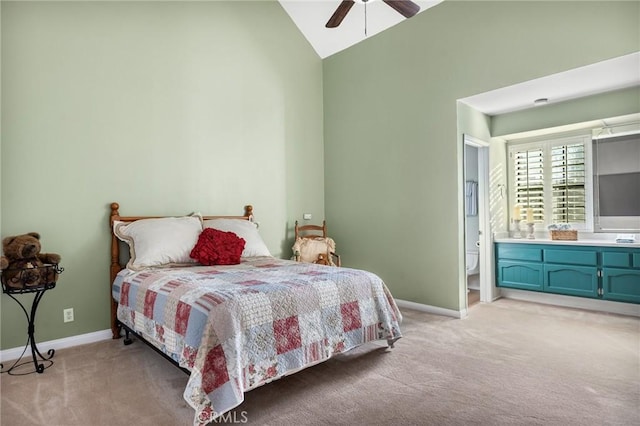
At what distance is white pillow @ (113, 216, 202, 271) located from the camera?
122 inches

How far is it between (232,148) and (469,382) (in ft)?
10.7

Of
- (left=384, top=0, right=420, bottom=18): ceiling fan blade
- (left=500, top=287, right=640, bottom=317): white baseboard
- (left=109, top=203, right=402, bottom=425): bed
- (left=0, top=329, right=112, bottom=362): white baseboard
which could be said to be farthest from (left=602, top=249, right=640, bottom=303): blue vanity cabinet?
(left=0, top=329, right=112, bottom=362): white baseboard

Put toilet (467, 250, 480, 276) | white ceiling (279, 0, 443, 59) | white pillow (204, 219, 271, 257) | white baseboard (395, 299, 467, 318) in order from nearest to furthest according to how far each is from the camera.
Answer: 1. white pillow (204, 219, 271, 257)
2. white baseboard (395, 299, 467, 318)
3. white ceiling (279, 0, 443, 59)
4. toilet (467, 250, 480, 276)

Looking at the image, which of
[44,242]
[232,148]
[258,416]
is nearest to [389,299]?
[258,416]

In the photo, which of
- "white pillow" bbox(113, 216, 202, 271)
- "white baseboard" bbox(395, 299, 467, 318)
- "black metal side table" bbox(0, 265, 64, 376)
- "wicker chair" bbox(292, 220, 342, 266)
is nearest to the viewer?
"black metal side table" bbox(0, 265, 64, 376)

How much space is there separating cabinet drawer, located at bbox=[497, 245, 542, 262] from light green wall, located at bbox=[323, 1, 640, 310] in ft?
3.56

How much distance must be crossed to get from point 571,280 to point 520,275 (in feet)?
1.71

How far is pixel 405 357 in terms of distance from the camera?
9.20 feet

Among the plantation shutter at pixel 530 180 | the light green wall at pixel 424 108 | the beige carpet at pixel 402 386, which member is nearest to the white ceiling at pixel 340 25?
the light green wall at pixel 424 108

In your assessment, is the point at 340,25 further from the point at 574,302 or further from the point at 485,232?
the point at 574,302

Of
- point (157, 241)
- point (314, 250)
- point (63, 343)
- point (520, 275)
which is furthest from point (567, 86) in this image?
point (63, 343)

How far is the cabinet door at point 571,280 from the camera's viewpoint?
395 centimetres

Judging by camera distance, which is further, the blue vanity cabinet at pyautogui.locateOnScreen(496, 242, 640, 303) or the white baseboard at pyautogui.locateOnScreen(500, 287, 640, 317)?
the white baseboard at pyautogui.locateOnScreen(500, 287, 640, 317)

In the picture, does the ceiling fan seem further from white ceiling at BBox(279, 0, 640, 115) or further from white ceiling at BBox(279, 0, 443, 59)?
white ceiling at BBox(279, 0, 443, 59)
